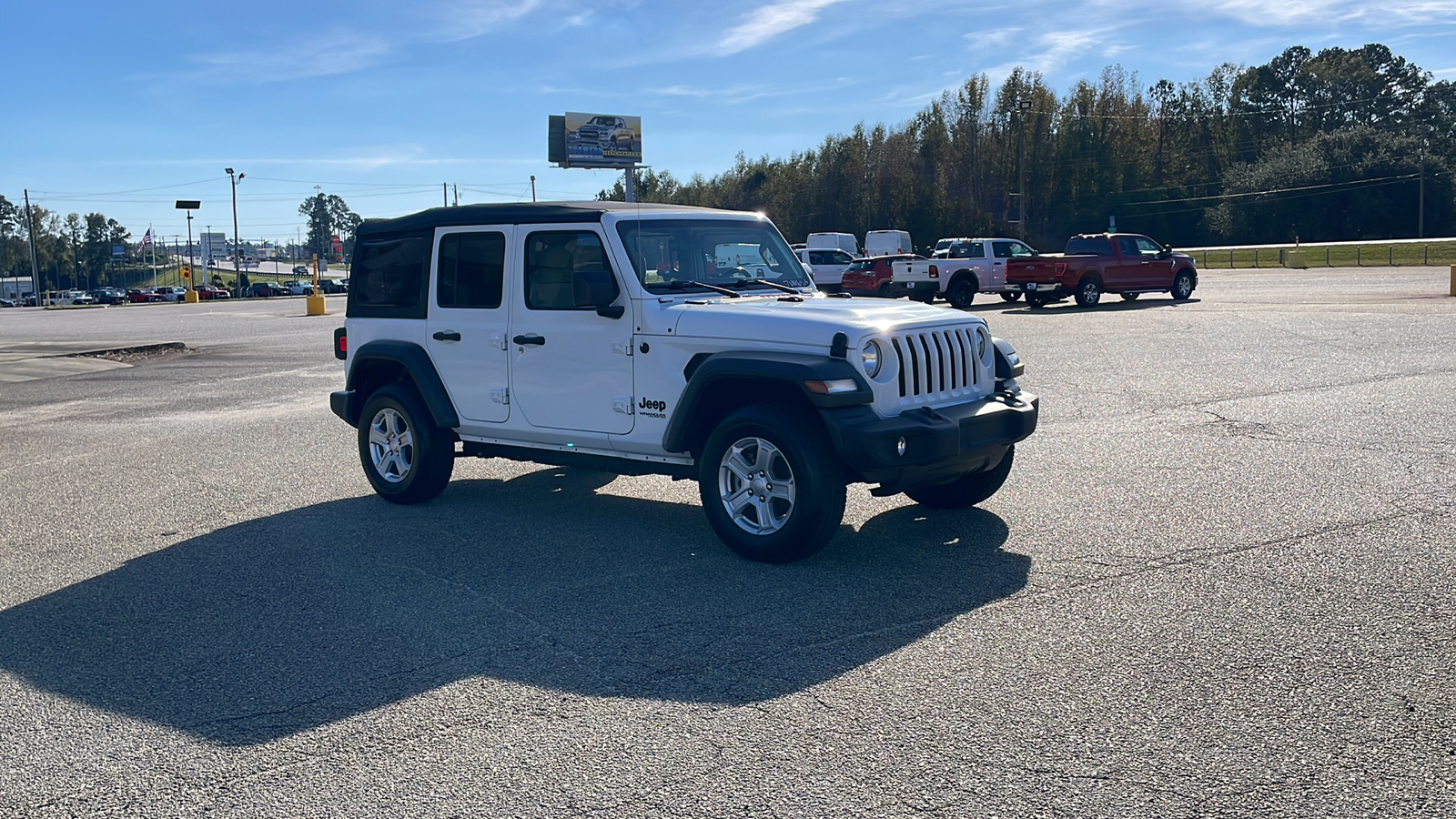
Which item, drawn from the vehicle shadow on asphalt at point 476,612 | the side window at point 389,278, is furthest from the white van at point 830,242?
the vehicle shadow on asphalt at point 476,612

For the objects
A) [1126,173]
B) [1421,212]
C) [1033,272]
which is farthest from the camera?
[1126,173]

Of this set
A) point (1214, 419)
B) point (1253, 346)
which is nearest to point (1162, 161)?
point (1253, 346)

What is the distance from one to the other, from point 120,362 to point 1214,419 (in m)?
19.2

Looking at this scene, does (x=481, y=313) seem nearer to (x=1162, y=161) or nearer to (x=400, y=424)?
(x=400, y=424)

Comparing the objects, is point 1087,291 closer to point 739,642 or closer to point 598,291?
point 598,291

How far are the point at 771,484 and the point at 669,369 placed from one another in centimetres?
93

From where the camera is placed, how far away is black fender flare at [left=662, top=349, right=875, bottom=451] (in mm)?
6223

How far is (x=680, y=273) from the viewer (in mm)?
7457

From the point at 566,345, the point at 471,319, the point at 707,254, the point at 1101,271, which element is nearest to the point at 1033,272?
the point at 1101,271

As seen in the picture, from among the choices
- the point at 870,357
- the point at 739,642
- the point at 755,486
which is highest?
the point at 870,357

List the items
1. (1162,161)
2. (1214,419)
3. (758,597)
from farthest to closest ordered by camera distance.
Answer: (1162,161)
(1214,419)
(758,597)

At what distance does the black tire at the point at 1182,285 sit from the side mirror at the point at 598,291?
86.2 ft

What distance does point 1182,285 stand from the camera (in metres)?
30.8

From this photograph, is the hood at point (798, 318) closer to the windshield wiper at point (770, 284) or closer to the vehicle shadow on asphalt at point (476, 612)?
the windshield wiper at point (770, 284)
